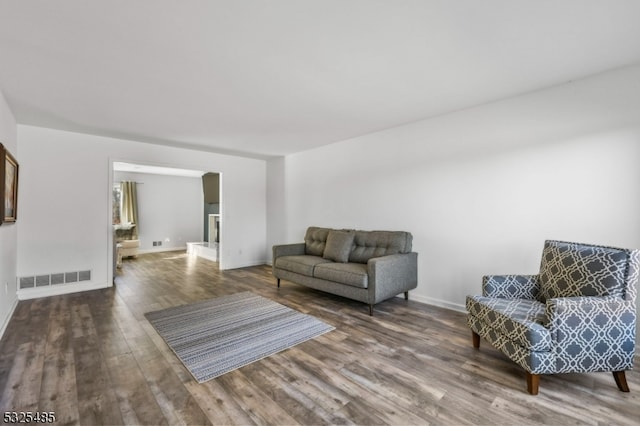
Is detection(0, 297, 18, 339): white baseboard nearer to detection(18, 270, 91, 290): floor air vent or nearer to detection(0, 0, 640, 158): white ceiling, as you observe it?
detection(18, 270, 91, 290): floor air vent

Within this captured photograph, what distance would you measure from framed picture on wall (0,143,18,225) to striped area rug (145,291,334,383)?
64.9 inches

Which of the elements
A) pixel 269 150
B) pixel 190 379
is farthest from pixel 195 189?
pixel 190 379

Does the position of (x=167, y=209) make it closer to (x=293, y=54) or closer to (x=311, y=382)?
(x=293, y=54)

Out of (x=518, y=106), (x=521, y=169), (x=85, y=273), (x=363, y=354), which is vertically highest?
(x=518, y=106)

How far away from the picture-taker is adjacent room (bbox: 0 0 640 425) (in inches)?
68.9

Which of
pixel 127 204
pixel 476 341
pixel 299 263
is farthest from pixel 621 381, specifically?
pixel 127 204

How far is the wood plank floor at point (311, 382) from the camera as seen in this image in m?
1.64

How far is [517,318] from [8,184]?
470cm

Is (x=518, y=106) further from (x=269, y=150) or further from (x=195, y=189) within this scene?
(x=195, y=189)

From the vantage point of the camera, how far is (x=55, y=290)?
401cm

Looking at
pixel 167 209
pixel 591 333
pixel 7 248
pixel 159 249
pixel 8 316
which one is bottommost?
pixel 8 316

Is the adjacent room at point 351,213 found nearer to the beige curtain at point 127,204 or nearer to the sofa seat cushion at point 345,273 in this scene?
the sofa seat cushion at point 345,273

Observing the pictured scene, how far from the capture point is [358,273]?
3299 mm

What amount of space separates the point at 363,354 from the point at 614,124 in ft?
9.50
